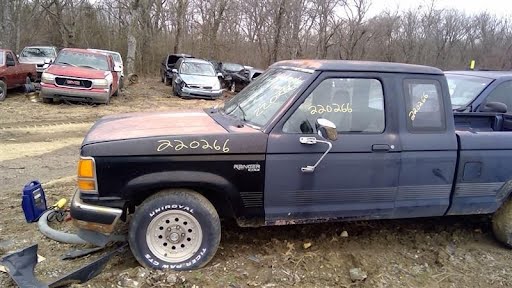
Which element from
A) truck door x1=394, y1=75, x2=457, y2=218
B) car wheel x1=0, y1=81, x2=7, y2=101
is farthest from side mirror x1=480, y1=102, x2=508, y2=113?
car wheel x1=0, y1=81, x2=7, y2=101

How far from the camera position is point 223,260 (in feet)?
13.1

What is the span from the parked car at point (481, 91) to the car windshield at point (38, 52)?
19.6 meters

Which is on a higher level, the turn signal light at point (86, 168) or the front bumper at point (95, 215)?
the turn signal light at point (86, 168)

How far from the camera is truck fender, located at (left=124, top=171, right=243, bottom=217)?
11.6 ft

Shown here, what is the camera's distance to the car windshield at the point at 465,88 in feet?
24.0

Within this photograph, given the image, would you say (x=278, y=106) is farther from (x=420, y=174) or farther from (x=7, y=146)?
(x=7, y=146)

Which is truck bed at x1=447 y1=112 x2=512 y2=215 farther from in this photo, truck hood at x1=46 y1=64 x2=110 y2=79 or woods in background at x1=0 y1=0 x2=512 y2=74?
woods in background at x1=0 y1=0 x2=512 y2=74

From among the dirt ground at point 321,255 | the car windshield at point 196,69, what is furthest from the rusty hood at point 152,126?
the car windshield at point 196,69

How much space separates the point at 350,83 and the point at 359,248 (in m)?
1.66

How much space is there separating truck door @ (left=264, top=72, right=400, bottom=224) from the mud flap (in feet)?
5.08

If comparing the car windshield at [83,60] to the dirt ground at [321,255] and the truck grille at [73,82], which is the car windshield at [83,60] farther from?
the dirt ground at [321,255]

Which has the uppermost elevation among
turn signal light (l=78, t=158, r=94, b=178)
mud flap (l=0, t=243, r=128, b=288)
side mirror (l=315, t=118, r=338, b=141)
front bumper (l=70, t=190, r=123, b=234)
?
side mirror (l=315, t=118, r=338, b=141)

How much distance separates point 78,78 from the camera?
501 inches

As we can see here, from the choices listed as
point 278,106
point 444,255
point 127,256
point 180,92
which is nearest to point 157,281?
point 127,256
